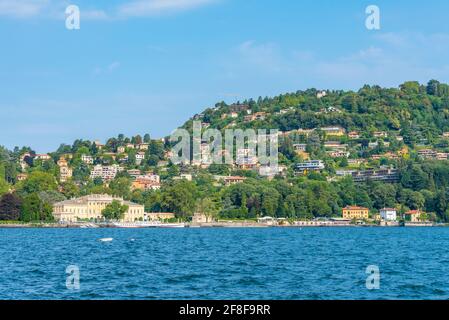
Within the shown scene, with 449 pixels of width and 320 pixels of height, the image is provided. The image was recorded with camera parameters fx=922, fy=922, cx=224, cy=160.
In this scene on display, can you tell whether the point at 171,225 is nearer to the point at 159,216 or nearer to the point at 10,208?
the point at 159,216

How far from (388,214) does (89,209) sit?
157 ft

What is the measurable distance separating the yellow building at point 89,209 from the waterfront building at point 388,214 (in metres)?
38.8

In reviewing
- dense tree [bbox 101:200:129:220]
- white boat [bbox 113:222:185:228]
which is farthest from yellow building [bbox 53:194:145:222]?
white boat [bbox 113:222:185:228]

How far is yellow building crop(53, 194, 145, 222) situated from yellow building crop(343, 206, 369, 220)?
107ft

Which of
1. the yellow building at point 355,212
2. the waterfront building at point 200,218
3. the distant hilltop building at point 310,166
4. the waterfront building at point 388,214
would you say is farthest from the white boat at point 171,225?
the distant hilltop building at point 310,166

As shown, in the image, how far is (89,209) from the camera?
146 m

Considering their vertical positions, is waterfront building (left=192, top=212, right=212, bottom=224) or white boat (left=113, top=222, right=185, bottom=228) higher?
waterfront building (left=192, top=212, right=212, bottom=224)

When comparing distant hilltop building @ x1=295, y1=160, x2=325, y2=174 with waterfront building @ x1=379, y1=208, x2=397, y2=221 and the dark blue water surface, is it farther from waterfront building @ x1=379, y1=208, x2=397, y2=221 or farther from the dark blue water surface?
the dark blue water surface

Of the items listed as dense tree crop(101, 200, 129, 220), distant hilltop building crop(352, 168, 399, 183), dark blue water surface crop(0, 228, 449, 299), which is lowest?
dark blue water surface crop(0, 228, 449, 299)

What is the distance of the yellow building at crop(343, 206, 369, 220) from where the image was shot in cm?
14850

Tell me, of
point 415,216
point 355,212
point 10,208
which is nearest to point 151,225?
point 10,208
